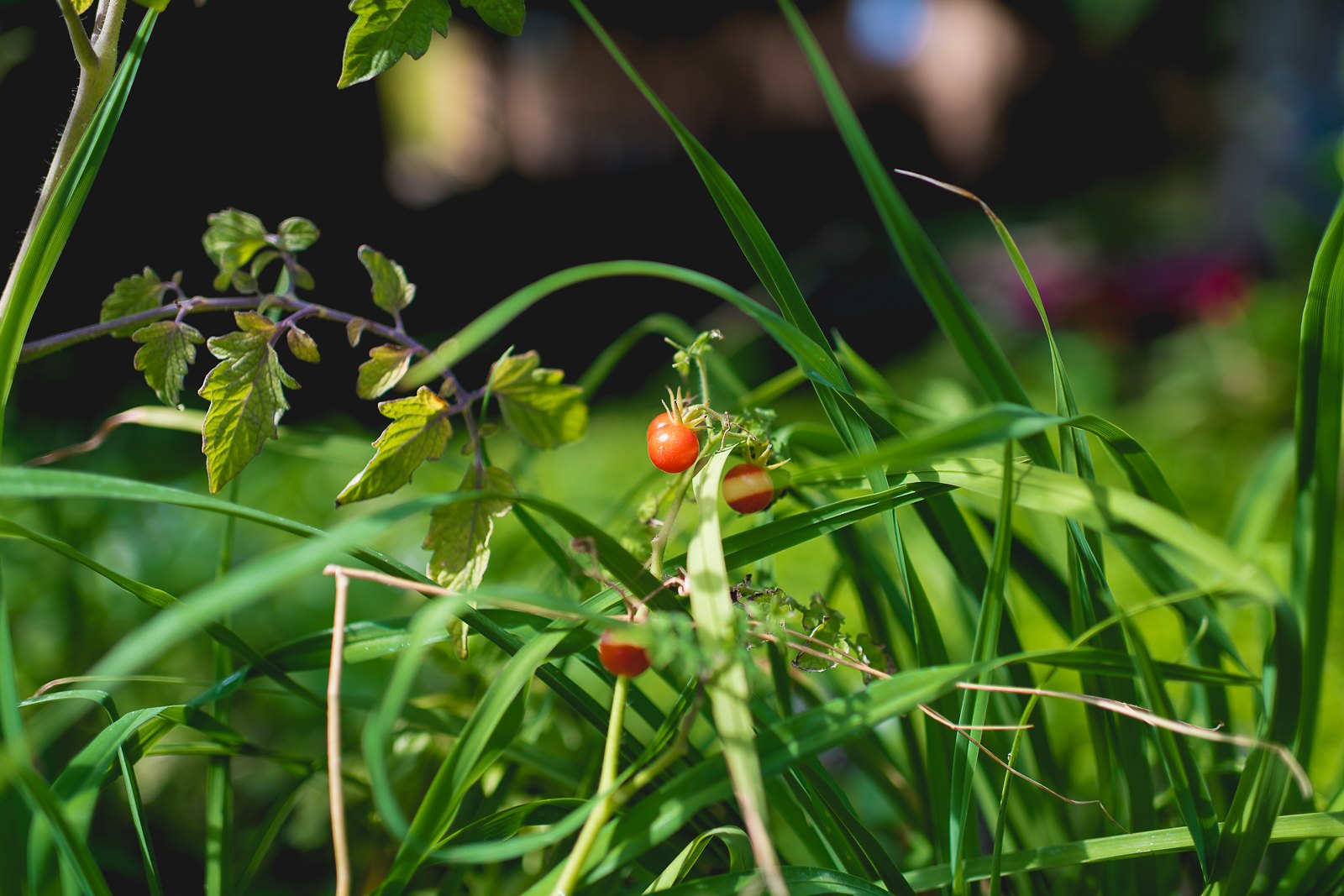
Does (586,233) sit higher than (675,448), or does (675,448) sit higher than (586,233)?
(586,233)

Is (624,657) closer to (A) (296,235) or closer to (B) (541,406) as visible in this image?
(B) (541,406)

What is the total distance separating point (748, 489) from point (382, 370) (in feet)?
0.66

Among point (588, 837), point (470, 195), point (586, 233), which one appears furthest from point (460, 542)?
point (586, 233)

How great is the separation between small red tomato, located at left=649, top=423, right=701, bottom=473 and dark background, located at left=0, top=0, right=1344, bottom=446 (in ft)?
1.83

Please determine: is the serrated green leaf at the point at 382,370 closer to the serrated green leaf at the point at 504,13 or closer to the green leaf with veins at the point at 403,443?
the green leaf with veins at the point at 403,443

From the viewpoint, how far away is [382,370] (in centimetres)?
48

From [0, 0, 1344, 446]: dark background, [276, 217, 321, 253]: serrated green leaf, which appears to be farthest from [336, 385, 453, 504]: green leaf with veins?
[0, 0, 1344, 446]: dark background

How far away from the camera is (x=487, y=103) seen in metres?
4.96

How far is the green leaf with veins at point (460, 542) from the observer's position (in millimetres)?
442

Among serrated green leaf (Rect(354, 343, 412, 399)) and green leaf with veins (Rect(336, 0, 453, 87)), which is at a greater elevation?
green leaf with veins (Rect(336, 0, 453, 87))

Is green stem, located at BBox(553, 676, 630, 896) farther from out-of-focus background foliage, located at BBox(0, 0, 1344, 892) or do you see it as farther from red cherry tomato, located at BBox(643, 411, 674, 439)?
out-of-focus background foliage, located at BBox(0, 0, 1344, 892)

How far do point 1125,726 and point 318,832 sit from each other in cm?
63

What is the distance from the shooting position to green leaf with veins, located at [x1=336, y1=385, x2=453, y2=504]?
1.46 ft

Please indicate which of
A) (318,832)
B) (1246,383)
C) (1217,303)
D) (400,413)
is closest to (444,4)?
(400,413)
